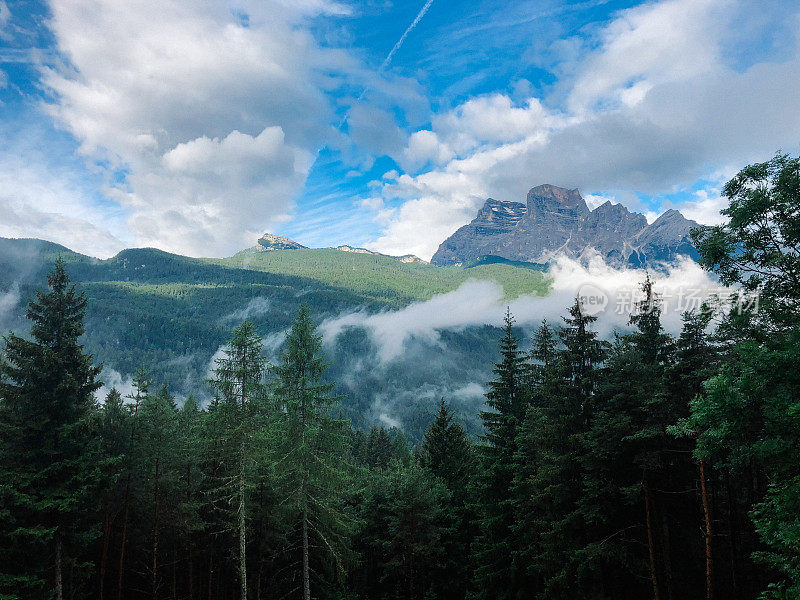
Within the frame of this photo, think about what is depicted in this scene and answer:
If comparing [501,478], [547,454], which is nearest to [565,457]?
[547,454]

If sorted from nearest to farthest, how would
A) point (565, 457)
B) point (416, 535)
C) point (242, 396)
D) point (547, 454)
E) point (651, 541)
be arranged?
point (651, 541), point (565, 457), point (547, 454), point (242, 396), point (416, 535)

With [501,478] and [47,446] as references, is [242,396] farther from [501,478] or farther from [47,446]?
[501,478]

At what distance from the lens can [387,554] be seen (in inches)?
1184

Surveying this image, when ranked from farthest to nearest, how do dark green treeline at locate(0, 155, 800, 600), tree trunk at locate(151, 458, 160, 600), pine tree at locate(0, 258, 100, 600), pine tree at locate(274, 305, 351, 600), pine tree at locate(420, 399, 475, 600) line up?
pine tree at locate(420, 399, 475, 600)
tree trunk at locate(151, 458, 160, 600)
pine tree at locate(274, 305, 351, 600)
pine tree at locate(0, 258, 100, 600)
dark green treeline at locate(0, 155, 800, 600)

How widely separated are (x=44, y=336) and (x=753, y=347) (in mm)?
24293

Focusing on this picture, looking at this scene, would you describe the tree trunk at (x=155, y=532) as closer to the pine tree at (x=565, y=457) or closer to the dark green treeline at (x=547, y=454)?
the dark green treeline at (x=547, y=454)

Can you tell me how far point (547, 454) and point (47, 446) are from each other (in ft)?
65.0

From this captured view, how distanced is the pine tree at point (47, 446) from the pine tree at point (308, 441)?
7643mm

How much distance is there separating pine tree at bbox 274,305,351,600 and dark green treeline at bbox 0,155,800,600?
0.31 feet

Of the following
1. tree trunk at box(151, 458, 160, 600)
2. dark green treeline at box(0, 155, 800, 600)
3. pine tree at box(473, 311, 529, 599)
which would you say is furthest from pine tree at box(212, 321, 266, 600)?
pine tree at box(473, 311, 529, 599)

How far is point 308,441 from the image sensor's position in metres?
19.1

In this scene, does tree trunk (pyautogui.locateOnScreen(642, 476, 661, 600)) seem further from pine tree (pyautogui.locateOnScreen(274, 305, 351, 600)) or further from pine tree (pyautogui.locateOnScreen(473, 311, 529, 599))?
pine tree (pyautogui.locateOnScreen(274, 305, 351, 600))

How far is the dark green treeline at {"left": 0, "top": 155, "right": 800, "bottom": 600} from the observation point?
33.7ft

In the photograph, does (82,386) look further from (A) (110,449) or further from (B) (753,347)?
(B) (753,347)
